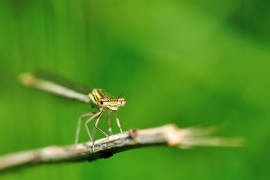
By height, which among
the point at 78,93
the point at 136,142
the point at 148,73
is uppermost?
the point at 148,73

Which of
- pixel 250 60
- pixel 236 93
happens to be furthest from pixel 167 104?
pixel 250 60

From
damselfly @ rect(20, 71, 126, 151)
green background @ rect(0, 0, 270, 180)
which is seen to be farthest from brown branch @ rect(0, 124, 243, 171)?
green background @ rect(0, 0, 270, 180)

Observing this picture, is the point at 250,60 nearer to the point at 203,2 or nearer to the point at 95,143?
the point at 203,2

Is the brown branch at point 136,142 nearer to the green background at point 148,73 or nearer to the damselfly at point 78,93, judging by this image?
the damselfly at point 78,93

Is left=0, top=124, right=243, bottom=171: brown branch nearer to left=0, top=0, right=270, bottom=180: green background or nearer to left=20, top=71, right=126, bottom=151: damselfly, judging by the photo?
left=20, top=71, right=126, bottom=151: damselfly

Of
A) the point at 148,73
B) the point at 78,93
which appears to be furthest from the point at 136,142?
the point at 148,73

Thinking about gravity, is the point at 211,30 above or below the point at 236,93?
above

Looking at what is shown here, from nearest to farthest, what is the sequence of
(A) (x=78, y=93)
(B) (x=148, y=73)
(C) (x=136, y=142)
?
(C) (x=136, y=142), (A) (x=78, y=93), (B) (x=148, y=73)

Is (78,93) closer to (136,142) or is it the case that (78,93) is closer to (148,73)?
(148,73)
